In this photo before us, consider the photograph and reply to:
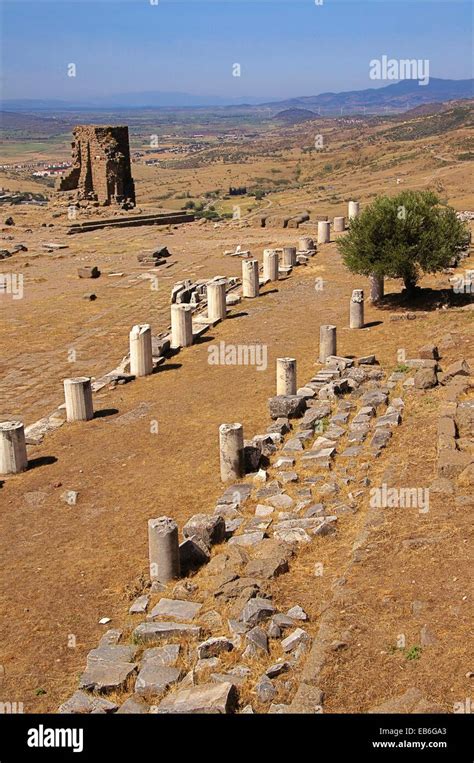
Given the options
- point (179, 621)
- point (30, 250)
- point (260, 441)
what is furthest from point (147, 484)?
point (30, 250)

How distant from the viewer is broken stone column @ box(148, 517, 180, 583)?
9289 millimetres

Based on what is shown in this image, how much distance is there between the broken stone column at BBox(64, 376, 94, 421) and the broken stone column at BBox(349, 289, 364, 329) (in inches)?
308

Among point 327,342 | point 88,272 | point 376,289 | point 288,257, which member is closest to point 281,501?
point 327,342

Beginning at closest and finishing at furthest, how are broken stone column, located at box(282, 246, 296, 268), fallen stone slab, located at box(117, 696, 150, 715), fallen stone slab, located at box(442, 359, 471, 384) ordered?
fallen stone slab, located at box(117, 696, 150, 715) → fallen stone slab, located at box(442, 359, 471, 384) → broken stone column, located at box(282, 246, 296, 268)

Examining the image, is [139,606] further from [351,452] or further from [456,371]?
[456,371]

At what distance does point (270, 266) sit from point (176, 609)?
787 inches

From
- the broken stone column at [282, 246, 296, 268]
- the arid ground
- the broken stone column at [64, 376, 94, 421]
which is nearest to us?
the arid ground

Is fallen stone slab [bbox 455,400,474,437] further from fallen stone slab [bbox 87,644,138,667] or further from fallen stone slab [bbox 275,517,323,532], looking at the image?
fallen stone slab [bbox 87,644,138,667]

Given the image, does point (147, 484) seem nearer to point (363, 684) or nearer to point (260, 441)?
point (260, 441)

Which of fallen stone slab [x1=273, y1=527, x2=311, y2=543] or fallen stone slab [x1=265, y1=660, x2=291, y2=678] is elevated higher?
fallen stone slab [x1=265, y1=660, x2=291, y2=678]

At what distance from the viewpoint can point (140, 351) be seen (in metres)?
18.3

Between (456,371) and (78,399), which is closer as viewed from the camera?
(456,371)

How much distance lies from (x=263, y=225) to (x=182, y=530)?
32.5m

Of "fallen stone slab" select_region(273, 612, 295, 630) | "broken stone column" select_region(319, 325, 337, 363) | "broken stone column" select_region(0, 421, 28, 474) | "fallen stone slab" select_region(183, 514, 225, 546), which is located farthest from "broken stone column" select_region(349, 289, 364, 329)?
"fallen stone slab" select_region(273, 612, 295, 630)
